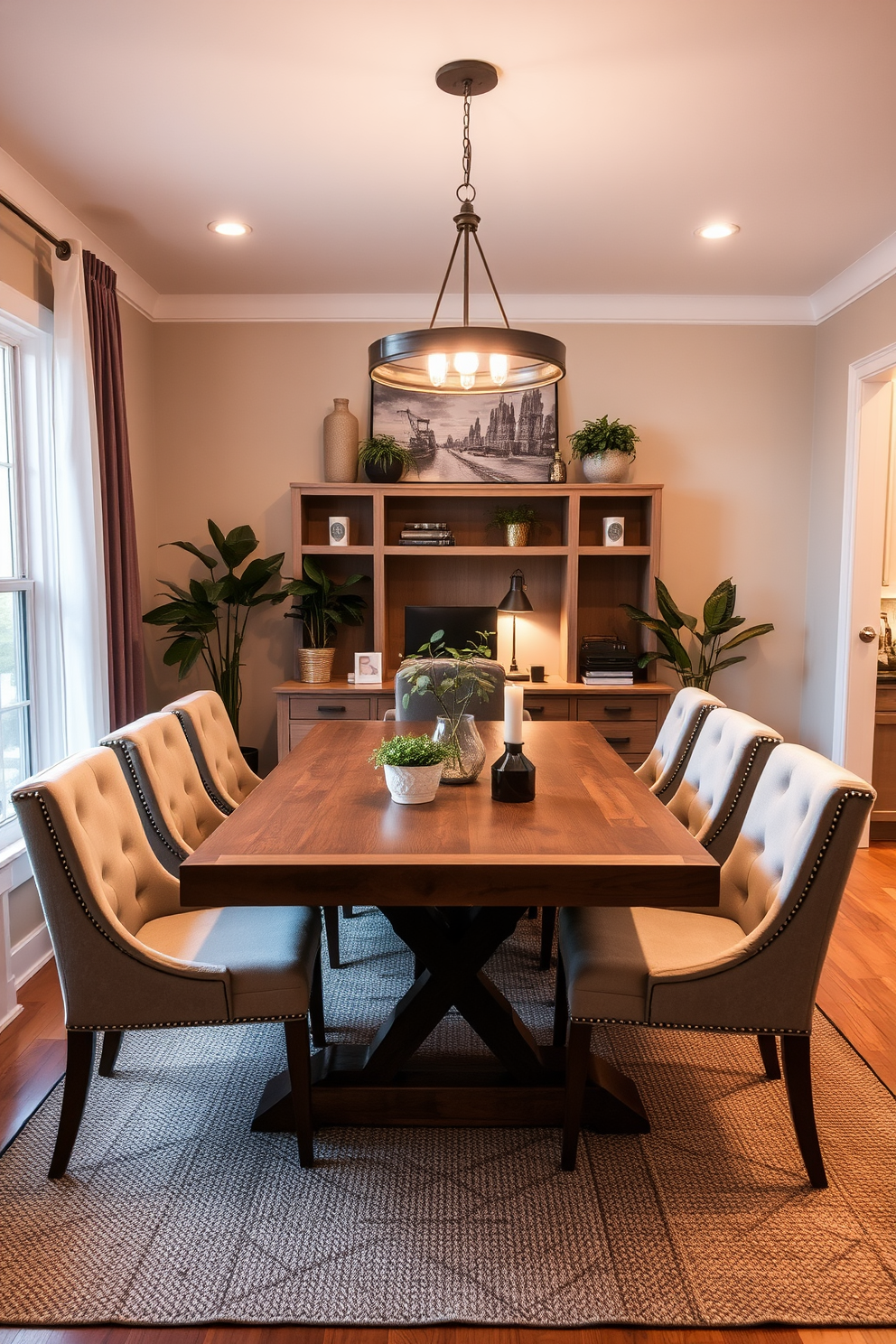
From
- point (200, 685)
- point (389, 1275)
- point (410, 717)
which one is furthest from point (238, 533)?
point (389, 1275)

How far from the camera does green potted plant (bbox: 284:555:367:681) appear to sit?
4387 millimetres

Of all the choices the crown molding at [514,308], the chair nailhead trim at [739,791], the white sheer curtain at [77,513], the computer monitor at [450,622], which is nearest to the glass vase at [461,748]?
the chair nailhead trim at [739,791]

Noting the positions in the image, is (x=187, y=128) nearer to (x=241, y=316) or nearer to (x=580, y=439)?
(x=241, y=316)

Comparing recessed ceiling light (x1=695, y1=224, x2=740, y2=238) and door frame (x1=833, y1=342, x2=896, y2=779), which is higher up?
recessed ceiling light (x1=695, y1=224, x2=740, y2=238)

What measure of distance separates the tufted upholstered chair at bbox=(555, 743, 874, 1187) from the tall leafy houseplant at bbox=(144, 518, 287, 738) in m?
2.62

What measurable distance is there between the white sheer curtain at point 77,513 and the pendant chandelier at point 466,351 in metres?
1.37

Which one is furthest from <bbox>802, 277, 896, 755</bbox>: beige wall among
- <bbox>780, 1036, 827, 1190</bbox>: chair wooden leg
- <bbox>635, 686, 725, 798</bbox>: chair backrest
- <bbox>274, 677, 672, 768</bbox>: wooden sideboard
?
<bbox>780, 1036, 827, 1190</bbox>: chair wooden leg

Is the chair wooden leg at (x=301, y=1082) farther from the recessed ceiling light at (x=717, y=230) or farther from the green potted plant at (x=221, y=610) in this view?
the recessed ceiling light at (x=717, y=230)

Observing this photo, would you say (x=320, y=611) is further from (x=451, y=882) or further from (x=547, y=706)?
(x=451, y=882)

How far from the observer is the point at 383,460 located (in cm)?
446

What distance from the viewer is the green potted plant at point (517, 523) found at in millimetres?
4527

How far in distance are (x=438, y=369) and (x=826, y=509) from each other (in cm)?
286

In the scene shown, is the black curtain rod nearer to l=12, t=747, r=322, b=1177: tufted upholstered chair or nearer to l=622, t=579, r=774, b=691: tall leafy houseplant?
l=12, t=747, r=322, b=1177: tufted upholstered chair

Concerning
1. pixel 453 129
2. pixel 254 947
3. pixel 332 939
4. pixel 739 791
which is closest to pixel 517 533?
pixel 453 129
